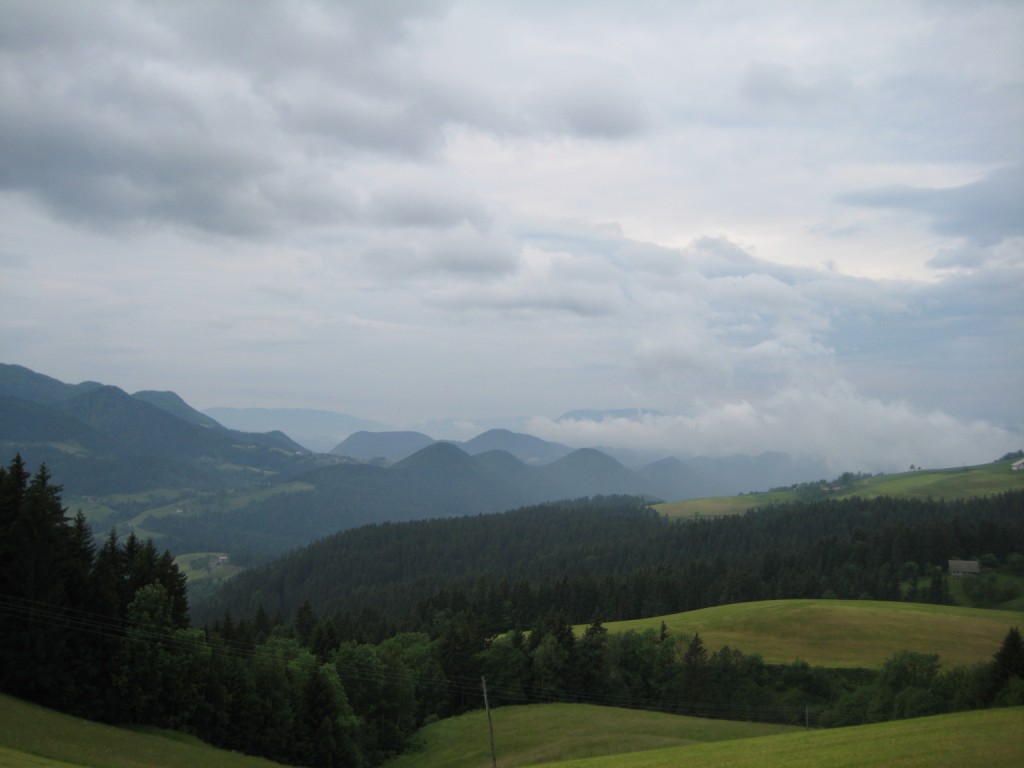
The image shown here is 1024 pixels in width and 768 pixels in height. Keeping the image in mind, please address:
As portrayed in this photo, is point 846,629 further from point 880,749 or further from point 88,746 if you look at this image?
point 88,746

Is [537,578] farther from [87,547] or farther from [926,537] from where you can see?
[87,547]

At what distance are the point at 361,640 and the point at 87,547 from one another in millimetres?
42064

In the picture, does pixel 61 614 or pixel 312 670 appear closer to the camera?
pixel 61 614

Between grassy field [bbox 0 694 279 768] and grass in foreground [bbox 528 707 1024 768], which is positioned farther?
grassy field [bbox 0 694 279 768]

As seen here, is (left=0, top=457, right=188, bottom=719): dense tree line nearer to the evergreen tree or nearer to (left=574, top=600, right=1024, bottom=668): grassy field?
the evergreen tree

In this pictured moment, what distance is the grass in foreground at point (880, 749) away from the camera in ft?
85.9

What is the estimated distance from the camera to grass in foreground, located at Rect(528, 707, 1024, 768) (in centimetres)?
2619

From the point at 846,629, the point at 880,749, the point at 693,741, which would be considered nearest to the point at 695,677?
the point at 693,741

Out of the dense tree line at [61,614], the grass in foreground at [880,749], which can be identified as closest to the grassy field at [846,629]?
the grass in foreground at [880,749]

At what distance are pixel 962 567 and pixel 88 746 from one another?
143 m

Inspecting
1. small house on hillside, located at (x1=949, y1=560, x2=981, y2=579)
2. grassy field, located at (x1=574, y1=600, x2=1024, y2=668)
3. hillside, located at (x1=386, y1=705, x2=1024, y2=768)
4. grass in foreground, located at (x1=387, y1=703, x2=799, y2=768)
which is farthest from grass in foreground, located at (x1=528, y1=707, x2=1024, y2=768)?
small house on hillside, located at (x1=949, y1=560, x2=981, y2=579)

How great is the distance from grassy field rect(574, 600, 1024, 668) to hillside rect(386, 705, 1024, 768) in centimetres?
3533

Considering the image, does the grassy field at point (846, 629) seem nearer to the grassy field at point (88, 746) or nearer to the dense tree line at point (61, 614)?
the grassy field at point (88, 746)

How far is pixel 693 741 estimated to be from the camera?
173 ft
